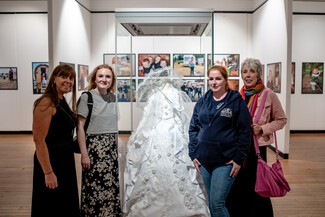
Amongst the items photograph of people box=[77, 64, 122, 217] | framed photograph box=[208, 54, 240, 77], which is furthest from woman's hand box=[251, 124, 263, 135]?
framed photograph box=[208, 54, 240, 77]

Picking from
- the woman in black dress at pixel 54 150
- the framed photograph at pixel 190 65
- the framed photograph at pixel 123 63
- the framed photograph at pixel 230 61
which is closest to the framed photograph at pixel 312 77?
the framed photograph at pixel 230 61

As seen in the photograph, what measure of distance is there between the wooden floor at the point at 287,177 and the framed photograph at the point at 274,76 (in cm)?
159

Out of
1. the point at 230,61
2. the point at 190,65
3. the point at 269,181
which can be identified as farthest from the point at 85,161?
the point at 230,61

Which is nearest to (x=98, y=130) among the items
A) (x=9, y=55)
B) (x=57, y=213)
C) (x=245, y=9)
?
(x=57, y=213)

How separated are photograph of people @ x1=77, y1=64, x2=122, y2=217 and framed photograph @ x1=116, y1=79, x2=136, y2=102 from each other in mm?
1174

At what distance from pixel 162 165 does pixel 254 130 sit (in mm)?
1198

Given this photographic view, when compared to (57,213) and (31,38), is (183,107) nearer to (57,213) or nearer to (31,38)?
(57,213)

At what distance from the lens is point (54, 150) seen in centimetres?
287

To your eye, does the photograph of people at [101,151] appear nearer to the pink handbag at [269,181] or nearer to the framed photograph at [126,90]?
the framed photograph at [126,90]

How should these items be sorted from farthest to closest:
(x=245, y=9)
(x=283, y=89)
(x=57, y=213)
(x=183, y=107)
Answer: (x=245, y=9) < (x=283, y=89) < (x=183, y=107) < (x=57, y=213)

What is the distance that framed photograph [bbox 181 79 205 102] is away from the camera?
17.2 ft

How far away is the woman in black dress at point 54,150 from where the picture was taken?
8.93 feet

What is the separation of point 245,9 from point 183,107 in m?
6.42

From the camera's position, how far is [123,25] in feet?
15.5
